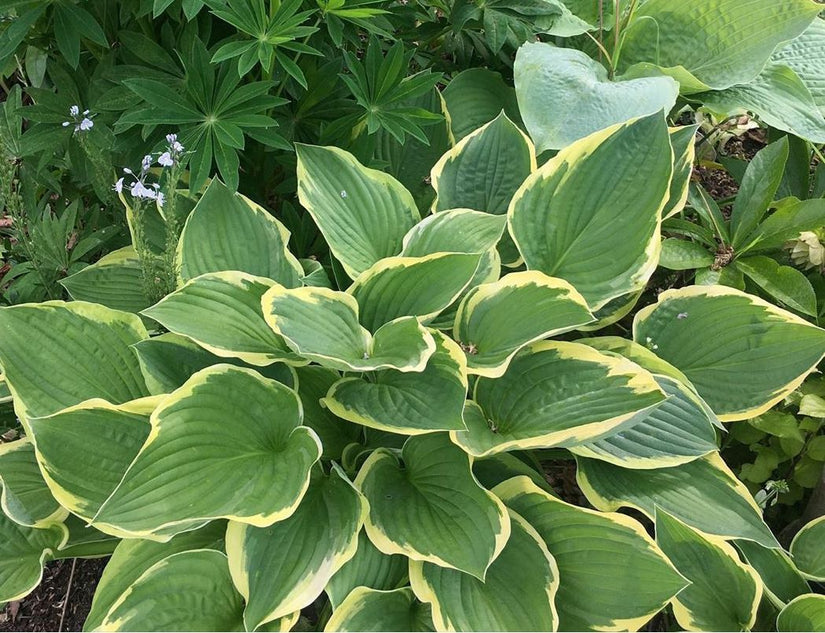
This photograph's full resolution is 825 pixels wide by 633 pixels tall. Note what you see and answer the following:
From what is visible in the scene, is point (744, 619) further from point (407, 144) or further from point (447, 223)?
point (407, 144)

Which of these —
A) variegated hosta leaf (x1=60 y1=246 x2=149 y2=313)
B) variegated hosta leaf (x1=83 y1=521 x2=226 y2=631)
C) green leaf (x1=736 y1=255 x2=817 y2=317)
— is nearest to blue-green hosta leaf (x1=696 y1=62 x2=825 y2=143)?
green leaf (x1=736 y1=255 x2=817 y2=317)

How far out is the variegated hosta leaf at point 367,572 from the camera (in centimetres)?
104

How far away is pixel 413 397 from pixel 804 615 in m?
0.64

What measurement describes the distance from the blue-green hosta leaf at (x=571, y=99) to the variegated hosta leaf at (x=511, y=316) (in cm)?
32

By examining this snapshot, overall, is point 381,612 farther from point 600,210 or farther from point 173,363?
point 600,210

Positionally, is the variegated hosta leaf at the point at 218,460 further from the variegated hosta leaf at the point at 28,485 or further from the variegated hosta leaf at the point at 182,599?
the variegated hosta leaf at the point at 28,485

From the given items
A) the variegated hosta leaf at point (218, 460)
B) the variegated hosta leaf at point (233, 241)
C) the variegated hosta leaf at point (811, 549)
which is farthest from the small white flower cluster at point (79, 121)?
the variegated hosta leaf at point (811, 549)

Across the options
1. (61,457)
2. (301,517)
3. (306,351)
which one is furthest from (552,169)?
(61,457)

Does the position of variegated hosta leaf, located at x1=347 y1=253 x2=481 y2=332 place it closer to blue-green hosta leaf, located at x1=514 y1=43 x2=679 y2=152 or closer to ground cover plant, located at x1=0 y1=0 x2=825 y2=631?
ground cover plant, located at x1=0 y1=0 x2=825 y2=631

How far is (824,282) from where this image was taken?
133 cm

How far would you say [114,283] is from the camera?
4.35 feet

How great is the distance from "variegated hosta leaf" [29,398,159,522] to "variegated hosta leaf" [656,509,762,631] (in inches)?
30.6

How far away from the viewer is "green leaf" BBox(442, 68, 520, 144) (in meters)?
1.50

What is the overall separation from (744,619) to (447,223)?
0.76 m
